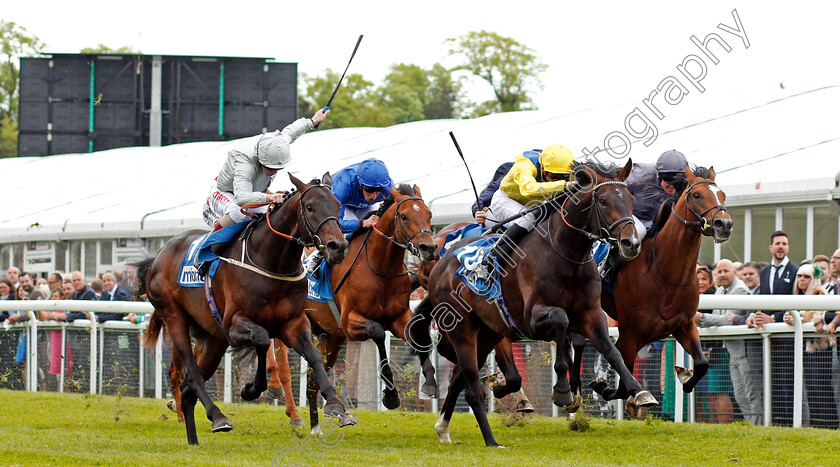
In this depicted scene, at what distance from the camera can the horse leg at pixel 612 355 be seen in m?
6.66

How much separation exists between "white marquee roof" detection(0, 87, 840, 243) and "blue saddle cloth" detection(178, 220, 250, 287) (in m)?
5.74

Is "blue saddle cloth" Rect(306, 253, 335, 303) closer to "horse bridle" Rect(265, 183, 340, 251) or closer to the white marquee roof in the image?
"horse bridle" Rect(265, 183, 340, 251)

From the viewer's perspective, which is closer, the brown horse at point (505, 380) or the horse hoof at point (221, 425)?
the horse hoof at point (221, 425)

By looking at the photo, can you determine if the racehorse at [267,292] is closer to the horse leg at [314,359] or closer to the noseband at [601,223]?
the horse leg at [314,359]

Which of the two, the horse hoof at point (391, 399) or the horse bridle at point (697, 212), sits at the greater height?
the horse bridle at point (697, 212)

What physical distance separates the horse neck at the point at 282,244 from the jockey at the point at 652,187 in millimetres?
2185

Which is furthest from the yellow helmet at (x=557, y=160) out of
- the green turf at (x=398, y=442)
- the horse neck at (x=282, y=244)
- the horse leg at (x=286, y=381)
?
the horse leg at (x=286, y=381)

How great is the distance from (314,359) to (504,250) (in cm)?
147

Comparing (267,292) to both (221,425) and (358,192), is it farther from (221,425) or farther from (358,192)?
(358,192)

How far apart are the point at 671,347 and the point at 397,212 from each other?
244 centimetres

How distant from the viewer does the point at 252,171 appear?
7988 millimetres

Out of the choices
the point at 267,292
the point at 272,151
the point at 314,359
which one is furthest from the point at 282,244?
the point at 314,359

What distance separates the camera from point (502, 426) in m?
9.13

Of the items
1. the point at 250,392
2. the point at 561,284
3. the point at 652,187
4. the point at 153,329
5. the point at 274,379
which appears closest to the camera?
the point at 561,284
